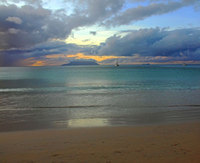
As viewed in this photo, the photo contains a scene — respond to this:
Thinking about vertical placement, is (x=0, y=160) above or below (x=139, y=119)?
above

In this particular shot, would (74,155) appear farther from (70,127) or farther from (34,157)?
(70,127)

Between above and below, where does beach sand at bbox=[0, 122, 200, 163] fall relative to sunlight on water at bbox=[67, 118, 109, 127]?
above

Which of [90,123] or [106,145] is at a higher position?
[106,145]

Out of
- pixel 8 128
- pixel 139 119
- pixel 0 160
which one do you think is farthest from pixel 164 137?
pixel 8 128

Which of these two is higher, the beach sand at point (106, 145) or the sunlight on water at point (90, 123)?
the beach sand at point (106, 145)

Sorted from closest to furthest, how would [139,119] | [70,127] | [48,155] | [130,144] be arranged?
[48,155]
[130,144]
[70,127]
[139,119]

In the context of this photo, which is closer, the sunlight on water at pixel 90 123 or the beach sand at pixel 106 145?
the beach sand at pixel 106 145

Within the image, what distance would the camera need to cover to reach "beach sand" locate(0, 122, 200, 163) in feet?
22.0

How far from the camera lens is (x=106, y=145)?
7910 millimetres

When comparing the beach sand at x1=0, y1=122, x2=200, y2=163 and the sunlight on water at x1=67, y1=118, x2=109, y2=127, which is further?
the sunlight on water at x1=67, y1=118, x2=109, y2=127

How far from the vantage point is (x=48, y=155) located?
6.99 m

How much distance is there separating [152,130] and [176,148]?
265cm

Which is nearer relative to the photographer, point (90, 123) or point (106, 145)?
point (106, 145)

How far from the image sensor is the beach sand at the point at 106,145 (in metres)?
6.69
